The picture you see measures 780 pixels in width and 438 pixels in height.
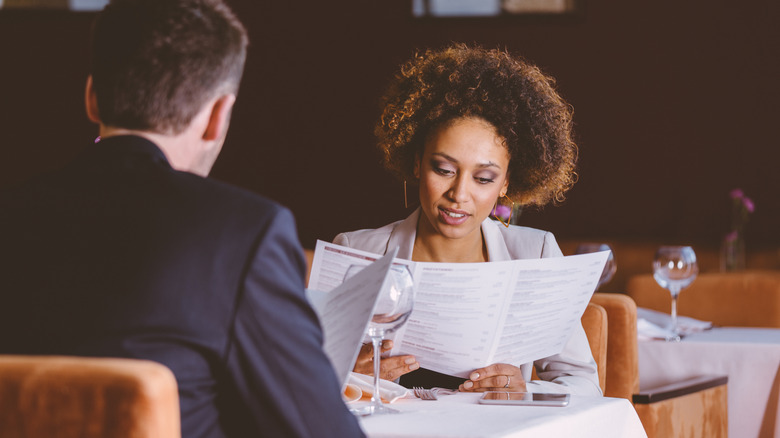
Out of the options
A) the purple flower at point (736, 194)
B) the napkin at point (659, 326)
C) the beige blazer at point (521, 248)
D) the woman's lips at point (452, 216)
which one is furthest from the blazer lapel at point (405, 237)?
the purple flower at point (736, 194)

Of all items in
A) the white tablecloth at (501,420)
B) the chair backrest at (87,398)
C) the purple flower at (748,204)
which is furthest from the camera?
the purple flower at (748,204)

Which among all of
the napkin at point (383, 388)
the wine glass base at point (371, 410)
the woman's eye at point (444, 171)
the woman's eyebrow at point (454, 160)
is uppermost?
the woman's eyebrow at point (454, 160)

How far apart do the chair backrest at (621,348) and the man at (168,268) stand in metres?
1.63

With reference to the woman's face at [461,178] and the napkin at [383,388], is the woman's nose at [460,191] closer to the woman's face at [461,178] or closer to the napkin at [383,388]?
the woman's face at [461,178]

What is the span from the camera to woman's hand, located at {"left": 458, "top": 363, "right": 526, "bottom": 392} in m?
1.53

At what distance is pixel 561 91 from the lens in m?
6.09

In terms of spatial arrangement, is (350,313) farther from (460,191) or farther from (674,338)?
(674,338)

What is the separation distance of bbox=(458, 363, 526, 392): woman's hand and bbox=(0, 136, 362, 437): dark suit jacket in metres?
0.66

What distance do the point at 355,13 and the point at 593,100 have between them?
181 cm

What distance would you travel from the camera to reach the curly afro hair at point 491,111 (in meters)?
2.16

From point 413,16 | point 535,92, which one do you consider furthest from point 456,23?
point 535,92

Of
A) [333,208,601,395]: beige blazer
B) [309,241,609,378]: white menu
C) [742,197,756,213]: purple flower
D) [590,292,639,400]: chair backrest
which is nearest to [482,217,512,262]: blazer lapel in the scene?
[333,208,601,395]: beige blazer

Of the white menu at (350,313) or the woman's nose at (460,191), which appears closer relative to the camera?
the white menu at (350,313)

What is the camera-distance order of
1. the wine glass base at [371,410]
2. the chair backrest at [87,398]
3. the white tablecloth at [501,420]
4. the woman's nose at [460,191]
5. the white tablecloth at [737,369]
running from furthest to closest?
the white tablecloth at [737,369], the woman's nose at [460,191], the wine glass base at [371,410], the white tablecloth at [501,420], the chair backrest at [87,398]
